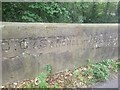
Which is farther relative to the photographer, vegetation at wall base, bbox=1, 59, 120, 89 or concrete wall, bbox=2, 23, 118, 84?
vegetation at wall base, bbox=1, 59, 120, 89

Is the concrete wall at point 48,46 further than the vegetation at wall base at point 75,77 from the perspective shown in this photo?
No

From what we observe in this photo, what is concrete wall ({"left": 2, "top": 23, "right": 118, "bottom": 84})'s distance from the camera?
4.67 meters

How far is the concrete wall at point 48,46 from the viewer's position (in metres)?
4.67

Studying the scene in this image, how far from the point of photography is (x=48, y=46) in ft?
17.3

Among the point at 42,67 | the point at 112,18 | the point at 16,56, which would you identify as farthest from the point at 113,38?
the point at 16,56

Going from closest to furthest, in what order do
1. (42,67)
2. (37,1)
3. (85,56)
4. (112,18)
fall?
1. (42,67)
2. (37,1)
3. (85,56)
4. (112,18)

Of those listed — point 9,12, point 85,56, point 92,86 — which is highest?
point 9,12

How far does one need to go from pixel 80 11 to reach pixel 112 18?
1.48 m

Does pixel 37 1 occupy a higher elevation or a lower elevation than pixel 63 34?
higher

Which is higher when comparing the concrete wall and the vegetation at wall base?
the concrete wall

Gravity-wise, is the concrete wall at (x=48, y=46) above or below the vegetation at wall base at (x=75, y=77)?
above

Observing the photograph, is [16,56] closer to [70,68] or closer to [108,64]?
[70,68]

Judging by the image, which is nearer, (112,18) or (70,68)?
(70,68)

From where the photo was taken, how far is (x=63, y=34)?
5.52 metres
